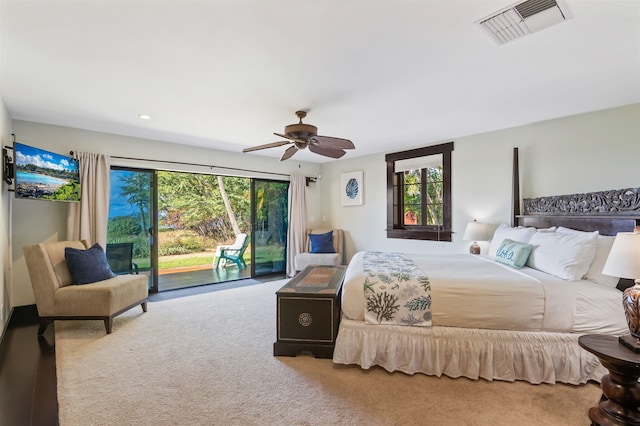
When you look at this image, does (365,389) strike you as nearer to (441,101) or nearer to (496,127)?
(441,101)

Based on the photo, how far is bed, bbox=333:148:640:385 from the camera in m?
2.13

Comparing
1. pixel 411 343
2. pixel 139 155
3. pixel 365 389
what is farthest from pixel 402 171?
pixel 139 155

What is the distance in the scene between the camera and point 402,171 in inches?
205

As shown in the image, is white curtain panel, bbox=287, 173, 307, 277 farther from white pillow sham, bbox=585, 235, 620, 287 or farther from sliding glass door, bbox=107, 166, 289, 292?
white pillow sham, bbox=585, 235, 620, 287

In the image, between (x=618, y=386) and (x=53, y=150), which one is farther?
(x=53, y=150)

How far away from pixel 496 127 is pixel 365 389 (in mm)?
3721

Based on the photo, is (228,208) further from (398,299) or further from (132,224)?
(398,299)

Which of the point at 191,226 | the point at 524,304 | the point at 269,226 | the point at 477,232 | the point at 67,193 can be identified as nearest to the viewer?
the point at 524,304

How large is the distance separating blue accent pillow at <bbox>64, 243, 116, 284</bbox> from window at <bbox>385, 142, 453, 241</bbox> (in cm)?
438

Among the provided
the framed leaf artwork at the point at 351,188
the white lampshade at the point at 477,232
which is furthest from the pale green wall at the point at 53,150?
the white lampshade at the point at 477,232

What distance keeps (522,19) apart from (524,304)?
1.95 meters

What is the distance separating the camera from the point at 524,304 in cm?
218

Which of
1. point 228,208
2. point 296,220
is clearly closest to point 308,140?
point 296,220

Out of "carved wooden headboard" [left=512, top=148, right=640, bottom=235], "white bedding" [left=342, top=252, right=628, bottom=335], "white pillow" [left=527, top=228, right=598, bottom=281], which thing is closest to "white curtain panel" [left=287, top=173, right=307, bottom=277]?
"white bedding" [left=342, top=252, right=628, bottom=335]
